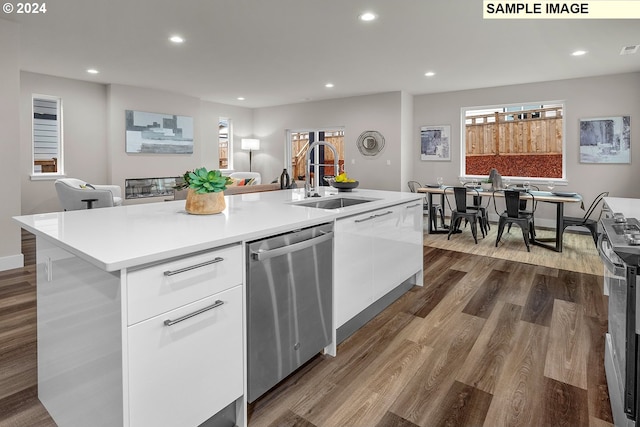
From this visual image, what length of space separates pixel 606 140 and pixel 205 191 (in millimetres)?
6688

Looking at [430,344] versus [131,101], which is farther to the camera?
[131,101]

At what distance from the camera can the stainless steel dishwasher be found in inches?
62.6

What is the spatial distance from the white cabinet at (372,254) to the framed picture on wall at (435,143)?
4.84m

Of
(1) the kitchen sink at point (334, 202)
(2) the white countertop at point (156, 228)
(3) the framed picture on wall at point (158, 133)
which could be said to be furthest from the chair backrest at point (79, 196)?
(1) the kitchen sink at point (334, 202)

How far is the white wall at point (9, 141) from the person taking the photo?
12.5 feet

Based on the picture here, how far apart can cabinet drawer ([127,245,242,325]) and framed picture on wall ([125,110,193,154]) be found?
669 cm

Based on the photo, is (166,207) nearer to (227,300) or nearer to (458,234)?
(227,300)

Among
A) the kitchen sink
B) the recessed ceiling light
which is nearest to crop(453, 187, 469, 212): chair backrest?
the recessed ceiling light

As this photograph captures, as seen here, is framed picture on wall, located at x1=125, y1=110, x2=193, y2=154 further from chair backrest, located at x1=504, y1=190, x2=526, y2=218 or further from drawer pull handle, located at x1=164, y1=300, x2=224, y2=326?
drawer pull handle, located at x1=164, y1=300, x2=224, y2=326

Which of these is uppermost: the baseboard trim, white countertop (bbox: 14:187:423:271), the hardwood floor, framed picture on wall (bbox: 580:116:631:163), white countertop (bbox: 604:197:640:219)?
framed picture on wall (bbox: 580:116:631:163)

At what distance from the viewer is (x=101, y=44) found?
15.0ft

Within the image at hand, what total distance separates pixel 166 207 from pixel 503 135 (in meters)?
6.81

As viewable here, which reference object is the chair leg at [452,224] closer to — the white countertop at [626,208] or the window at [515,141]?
the window at [515,141]

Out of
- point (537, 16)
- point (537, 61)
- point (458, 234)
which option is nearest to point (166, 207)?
point (537, 16)
